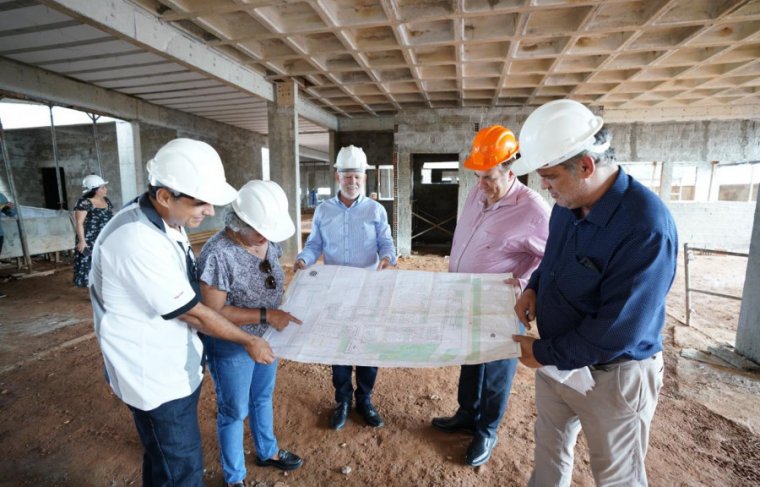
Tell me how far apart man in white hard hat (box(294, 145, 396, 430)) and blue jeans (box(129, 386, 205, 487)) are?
1.36m

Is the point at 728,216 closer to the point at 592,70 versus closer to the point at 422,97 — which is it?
the point at 592,70

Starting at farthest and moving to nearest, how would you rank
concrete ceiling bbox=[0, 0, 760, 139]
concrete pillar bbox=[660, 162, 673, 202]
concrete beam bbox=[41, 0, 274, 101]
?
concrete pillar bbox=[660, 162, 673, 202], concrete ceiling bbox=[0, 0, 760, 139], concrete beam bbox=[41, 0, 274, 101]

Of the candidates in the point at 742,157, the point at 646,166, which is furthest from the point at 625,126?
the point at 742,157

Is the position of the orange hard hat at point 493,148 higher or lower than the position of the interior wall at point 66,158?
lower

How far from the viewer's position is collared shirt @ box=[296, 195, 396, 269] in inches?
116

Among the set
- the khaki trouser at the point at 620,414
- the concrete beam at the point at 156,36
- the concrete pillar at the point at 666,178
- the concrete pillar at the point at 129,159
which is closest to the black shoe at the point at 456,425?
the khaki trouser at the point at 620,414

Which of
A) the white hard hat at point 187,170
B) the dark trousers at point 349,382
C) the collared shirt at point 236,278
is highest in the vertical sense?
the white hard hat at point 187,170

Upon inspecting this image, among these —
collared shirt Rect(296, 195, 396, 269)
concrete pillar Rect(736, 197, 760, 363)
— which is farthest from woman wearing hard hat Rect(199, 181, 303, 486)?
concrete pillar Rect(736, 197, 760, 363)

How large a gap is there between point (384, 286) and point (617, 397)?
1.19 meters

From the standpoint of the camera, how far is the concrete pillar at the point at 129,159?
30.5 feet

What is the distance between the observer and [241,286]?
5.98 ft

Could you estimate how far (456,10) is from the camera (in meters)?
4.60

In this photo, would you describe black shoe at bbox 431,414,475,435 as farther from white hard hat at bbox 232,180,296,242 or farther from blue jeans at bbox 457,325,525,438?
white hard hat at bbox 232,180,296,242

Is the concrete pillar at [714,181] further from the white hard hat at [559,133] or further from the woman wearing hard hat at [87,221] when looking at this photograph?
the woman wearing hard hat at [87,221]
